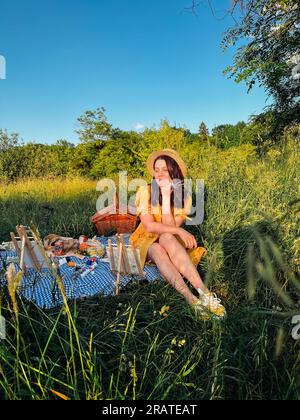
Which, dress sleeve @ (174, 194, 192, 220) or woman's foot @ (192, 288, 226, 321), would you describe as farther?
dress sleeve @ (174, 194, 192, 220)

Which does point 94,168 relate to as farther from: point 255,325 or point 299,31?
point 255,325

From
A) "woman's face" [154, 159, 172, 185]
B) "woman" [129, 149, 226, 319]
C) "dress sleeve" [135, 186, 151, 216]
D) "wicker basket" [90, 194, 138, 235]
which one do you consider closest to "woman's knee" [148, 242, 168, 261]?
"woman" [129, 149, 226, 319]

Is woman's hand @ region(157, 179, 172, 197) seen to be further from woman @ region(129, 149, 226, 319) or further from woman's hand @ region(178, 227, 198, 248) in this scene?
woman's hand @ region(178, 227, 198, 248)

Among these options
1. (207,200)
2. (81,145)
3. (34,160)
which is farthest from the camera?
(81,145)

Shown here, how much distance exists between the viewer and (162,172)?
12.3 feet

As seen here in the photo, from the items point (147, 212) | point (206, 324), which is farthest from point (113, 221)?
point (206, 324)

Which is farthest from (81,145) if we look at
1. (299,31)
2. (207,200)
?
(207,200)

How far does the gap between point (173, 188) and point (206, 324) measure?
1744 mm

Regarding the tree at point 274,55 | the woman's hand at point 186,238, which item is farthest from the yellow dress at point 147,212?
the tree at point 274,55

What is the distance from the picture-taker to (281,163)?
464 centimetres

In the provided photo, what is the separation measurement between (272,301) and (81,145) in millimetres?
13506

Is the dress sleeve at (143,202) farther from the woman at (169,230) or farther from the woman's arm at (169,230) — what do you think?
the woman's arm at (169,230)

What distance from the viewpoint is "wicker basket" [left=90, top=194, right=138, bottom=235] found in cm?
518

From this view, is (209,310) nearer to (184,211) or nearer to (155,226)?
(155,226)
